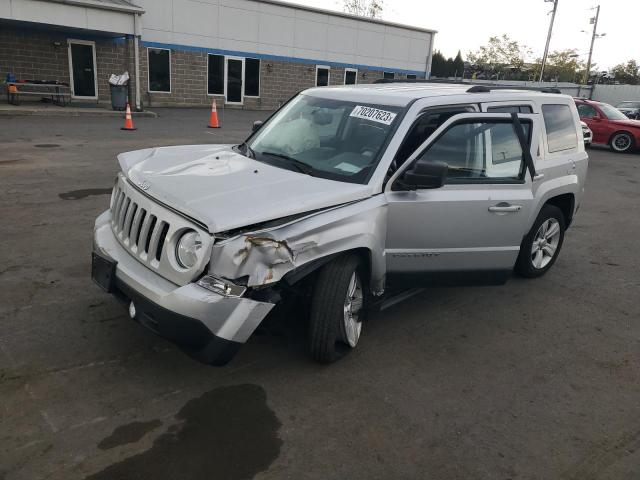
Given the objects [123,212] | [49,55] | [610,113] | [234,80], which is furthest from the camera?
[234,80]

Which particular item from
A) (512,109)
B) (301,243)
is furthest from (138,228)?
(512,109)

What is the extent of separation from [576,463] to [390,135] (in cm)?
239

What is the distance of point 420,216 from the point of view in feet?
12.6

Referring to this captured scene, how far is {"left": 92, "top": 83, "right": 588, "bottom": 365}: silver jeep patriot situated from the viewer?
2.92m

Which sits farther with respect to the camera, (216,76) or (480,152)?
(216,76)

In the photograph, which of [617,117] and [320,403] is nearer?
[320,403]

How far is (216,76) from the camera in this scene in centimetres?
2531

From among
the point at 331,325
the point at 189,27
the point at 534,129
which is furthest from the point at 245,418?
the point at 189,27

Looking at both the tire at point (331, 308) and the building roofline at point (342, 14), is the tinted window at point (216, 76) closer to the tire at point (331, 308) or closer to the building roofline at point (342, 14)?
the building roofline at point (342, 14)

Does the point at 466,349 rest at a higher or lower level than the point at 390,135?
lower

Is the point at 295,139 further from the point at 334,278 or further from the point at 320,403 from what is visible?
the point at 320,403

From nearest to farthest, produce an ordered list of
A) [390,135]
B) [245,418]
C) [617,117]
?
[245,418] < [390,135] < [617,117]

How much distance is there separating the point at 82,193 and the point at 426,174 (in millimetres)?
5925

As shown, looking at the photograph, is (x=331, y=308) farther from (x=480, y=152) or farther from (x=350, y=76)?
(x=350, y=76)
